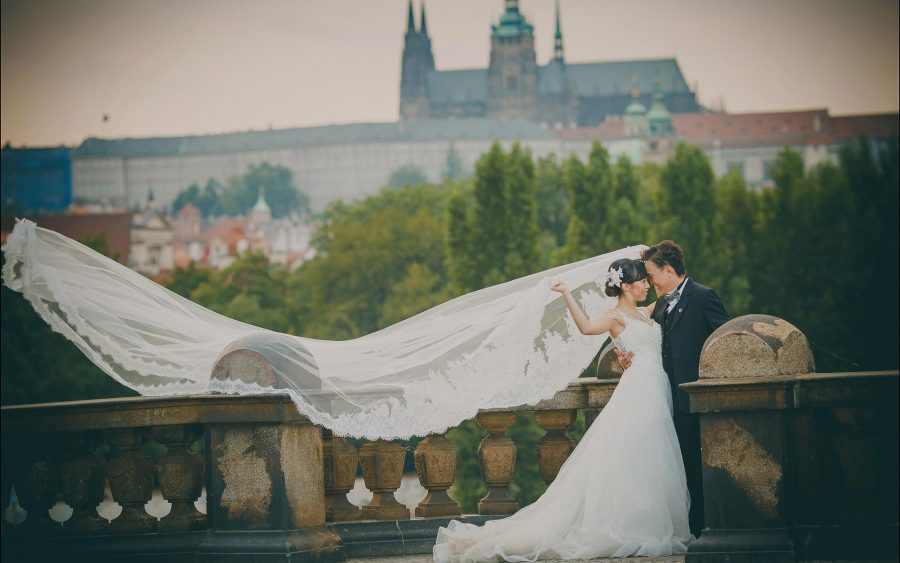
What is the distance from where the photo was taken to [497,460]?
10453mm

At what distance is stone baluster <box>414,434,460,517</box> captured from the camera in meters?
10.4

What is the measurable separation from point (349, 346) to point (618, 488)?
6.25 ft

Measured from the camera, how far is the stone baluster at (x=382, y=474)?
10.4 m

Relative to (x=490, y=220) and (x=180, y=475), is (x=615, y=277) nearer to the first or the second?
(x=180, y=475)

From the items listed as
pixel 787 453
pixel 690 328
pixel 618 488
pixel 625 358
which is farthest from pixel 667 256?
pixel 787 453

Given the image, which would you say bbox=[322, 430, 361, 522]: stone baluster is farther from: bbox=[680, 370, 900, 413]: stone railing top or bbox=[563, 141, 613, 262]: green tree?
bbox=[563, 141, 613, 262]: green tree

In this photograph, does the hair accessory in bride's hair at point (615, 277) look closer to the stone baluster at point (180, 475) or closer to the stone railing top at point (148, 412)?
the stone railing top at point (148, 412)

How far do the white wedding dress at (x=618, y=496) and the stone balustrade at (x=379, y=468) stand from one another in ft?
1.99

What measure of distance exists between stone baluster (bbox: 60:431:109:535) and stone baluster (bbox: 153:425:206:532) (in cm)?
37

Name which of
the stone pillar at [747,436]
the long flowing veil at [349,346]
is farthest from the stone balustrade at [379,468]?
the long flowing veil at [349,346]

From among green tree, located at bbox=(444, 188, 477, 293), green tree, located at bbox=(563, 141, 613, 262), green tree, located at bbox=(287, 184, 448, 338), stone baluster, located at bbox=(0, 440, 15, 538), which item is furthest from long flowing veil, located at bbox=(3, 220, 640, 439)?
green tree, located at bbox=(287, 184, 448, 338)

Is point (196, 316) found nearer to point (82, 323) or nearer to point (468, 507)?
point (82, 323)

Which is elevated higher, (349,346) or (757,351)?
(349,346)

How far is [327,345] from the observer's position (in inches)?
412
